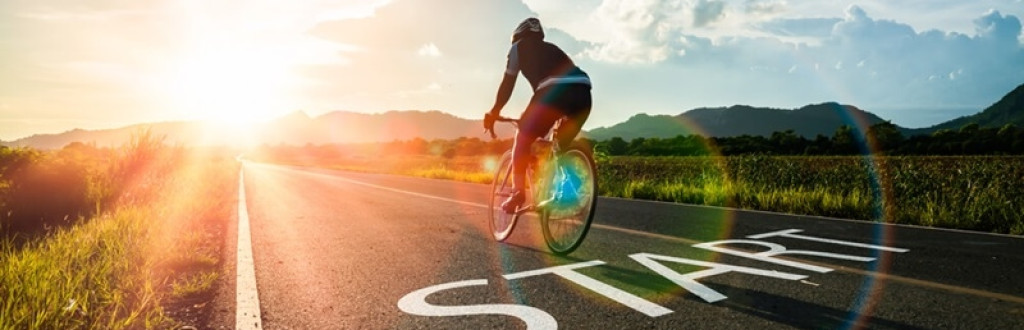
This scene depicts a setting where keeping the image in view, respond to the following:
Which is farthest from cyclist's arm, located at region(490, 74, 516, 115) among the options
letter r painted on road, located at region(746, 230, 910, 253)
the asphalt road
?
letter r painted on road, located at region(746, 230, 910, 253)

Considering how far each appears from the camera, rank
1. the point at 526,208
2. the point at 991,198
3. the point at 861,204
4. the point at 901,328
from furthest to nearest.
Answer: the point at 861,204 < the point at 991,198 < the point at 526,208 < the point at 901,328

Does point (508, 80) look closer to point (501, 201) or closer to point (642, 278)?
point (501, 201)

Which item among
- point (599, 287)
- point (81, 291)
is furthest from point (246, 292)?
point (599, 287)

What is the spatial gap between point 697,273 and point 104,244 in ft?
17.7

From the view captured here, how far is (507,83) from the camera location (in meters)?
5.37

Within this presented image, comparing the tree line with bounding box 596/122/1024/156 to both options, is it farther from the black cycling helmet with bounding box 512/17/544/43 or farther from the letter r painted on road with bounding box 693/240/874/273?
the black cycling helmet with bounding box 512/17/544/43

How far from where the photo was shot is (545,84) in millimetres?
5086

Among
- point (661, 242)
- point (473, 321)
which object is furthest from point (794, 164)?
point (473, 321)

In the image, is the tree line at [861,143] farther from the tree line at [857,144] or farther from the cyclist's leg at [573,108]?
the cyclist's leg at [573,108]

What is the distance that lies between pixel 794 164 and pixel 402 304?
13083 millimetres

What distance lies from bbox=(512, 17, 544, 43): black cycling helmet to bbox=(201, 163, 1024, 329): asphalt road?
204cm

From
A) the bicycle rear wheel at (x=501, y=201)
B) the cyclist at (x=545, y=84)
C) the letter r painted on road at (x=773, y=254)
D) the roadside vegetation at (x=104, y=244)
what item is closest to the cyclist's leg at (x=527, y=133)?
the cyclist at (x=545, y=84)

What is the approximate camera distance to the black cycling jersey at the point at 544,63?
5086 millimetres

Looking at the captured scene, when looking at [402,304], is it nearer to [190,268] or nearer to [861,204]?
[190,268]
